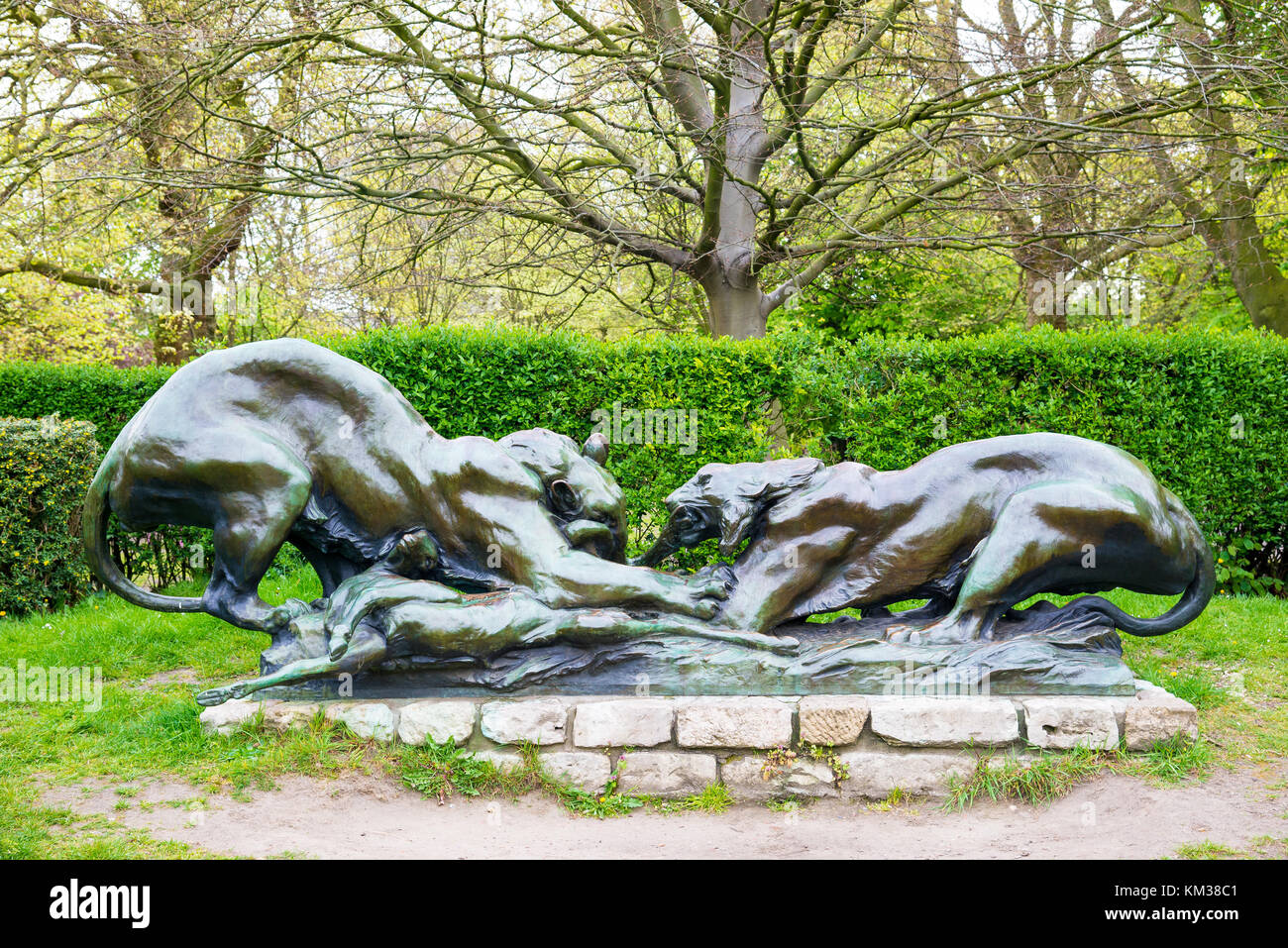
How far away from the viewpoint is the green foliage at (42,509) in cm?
719

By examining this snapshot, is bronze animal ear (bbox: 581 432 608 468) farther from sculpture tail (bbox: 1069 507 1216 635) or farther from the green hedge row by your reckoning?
sculpture tail (bbox: 1069 507 1216 635)

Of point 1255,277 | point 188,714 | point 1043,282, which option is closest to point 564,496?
point 188,714

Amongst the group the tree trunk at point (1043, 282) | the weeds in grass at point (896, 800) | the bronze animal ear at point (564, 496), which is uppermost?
the tree trunk at point (1043, 282)

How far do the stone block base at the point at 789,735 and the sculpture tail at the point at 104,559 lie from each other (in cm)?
125

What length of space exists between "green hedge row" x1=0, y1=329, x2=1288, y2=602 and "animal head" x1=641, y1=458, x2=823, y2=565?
7.01ft

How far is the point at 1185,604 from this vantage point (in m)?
4.57

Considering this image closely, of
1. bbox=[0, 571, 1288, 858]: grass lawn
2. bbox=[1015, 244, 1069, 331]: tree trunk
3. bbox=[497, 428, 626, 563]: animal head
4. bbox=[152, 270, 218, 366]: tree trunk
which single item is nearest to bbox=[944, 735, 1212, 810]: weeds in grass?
bbox=[0, 571, 1288, 858]: grass lawn

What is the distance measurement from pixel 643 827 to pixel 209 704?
2180 millimetres

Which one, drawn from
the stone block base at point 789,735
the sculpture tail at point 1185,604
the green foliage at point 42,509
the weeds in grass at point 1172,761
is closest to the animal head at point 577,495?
the stone block base at point 789,735

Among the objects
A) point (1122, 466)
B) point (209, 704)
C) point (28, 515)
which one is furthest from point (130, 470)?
point (1122, 466)

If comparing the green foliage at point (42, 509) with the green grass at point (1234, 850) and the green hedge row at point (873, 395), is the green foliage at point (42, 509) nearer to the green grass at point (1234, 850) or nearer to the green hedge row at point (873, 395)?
the green hedge row at point (873, 395)

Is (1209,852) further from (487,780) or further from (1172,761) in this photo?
(487,780)

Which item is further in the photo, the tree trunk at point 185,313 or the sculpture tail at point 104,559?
the tree trunk at point 185,313

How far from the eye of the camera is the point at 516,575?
4.52 m
